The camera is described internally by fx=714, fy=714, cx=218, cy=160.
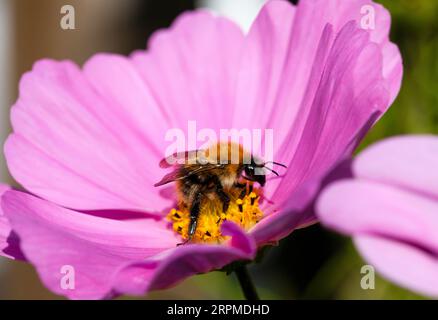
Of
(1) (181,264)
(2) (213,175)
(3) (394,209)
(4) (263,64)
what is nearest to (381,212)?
(3) (394,209)

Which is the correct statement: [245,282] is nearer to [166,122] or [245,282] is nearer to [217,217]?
[217,217]

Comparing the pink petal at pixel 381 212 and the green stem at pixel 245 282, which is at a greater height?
the pink petal at pixel 381 212

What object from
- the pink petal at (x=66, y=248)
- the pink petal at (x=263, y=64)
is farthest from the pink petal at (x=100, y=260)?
the pink petal at (x=263, y=64)

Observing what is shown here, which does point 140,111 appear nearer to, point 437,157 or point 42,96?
point 42,96

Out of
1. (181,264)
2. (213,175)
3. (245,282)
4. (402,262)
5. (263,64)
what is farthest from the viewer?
(263,64)

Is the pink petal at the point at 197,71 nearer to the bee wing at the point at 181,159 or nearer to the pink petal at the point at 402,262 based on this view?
the bee wing at the point at 181,159
